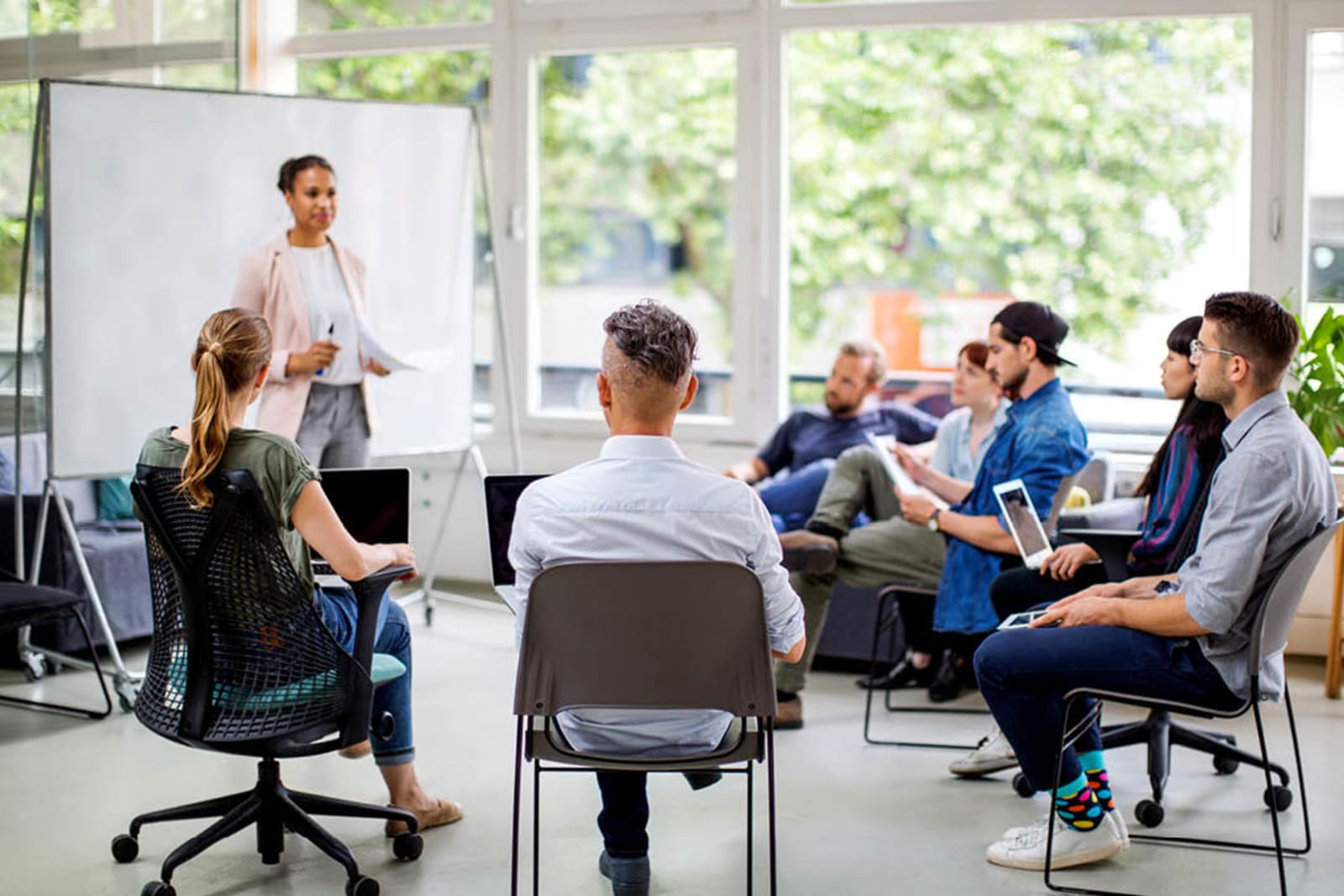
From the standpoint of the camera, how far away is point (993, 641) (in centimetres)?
322

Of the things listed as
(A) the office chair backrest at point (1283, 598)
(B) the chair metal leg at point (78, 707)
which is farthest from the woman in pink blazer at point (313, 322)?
(A) the office chair backrest at point (1283, 598)

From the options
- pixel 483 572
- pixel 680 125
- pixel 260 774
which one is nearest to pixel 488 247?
pixel 680 125

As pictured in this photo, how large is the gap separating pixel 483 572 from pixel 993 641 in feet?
12.6

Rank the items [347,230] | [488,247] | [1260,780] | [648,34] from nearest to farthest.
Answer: [1260,780]
[347,230]
[648,34]
[488,247]

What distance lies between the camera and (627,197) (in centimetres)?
723

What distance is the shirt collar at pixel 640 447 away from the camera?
2.59m

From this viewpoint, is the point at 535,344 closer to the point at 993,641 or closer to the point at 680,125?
the point at 680,125

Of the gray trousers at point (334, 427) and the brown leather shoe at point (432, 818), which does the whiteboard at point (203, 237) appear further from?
the brown leather shoe at point (432, 818)

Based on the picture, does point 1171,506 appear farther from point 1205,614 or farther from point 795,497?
point 795,497

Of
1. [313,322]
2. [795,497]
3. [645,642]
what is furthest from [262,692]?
[795,497]

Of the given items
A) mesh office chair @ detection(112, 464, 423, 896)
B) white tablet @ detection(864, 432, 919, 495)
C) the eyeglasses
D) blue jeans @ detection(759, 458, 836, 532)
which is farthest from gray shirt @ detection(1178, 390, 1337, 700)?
blue jeans @ detection(759, 458, 836, 532)

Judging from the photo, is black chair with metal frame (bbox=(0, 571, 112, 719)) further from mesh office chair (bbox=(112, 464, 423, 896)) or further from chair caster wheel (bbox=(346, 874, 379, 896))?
chair caster wheel (bbox=(346, 874, 379, 896))

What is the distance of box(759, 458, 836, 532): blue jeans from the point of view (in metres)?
5.46

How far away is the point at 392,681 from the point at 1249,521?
179cm
